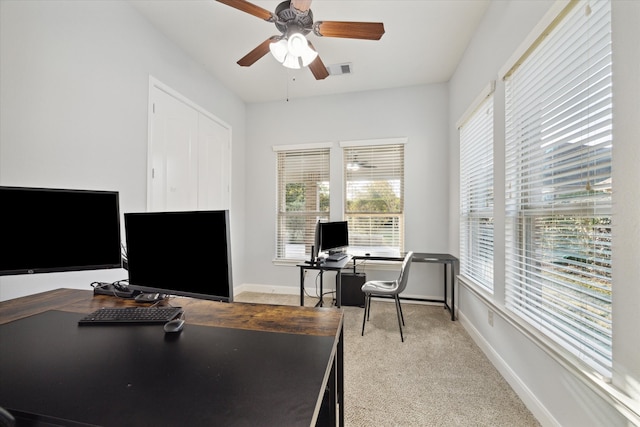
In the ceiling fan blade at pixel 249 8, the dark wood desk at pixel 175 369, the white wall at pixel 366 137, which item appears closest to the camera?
the dark wood desk at pixel 175 369

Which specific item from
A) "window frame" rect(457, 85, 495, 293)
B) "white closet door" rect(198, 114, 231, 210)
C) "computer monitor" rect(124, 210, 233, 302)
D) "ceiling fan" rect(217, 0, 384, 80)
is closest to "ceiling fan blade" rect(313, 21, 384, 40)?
"ceiling fan" rect(217, 0, 384, 80)

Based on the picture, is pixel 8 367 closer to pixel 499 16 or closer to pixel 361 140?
pixel 499 16

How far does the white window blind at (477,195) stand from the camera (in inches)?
94.0

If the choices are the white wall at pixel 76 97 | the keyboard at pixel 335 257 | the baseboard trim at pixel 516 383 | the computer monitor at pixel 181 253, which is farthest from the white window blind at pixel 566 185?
the white wall at pixel 76 97

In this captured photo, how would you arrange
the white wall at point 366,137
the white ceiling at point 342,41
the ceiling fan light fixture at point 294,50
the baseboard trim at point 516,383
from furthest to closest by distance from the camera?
the white wall at point 366,137 → the white ceiling at point 342,41 → the ceiling fan light fixture at point 294,50 → the baseboard trim at point 516,383

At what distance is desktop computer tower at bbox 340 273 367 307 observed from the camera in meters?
3.57

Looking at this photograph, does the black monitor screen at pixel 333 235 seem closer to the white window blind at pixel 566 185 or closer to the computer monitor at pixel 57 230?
the white window blind at pixel 566 185

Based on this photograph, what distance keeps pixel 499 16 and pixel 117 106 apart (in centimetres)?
330

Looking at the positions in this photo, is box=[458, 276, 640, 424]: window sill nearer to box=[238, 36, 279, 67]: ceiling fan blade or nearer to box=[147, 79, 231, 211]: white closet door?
box=[238, 36, 279, 67]: ceiling fan blade

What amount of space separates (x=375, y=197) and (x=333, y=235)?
0.93 metres

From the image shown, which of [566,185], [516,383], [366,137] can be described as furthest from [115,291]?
[366,137]

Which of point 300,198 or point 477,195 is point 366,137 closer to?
point 300,198

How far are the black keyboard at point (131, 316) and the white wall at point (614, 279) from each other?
5.95ft

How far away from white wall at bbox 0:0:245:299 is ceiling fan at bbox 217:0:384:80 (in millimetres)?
1220
